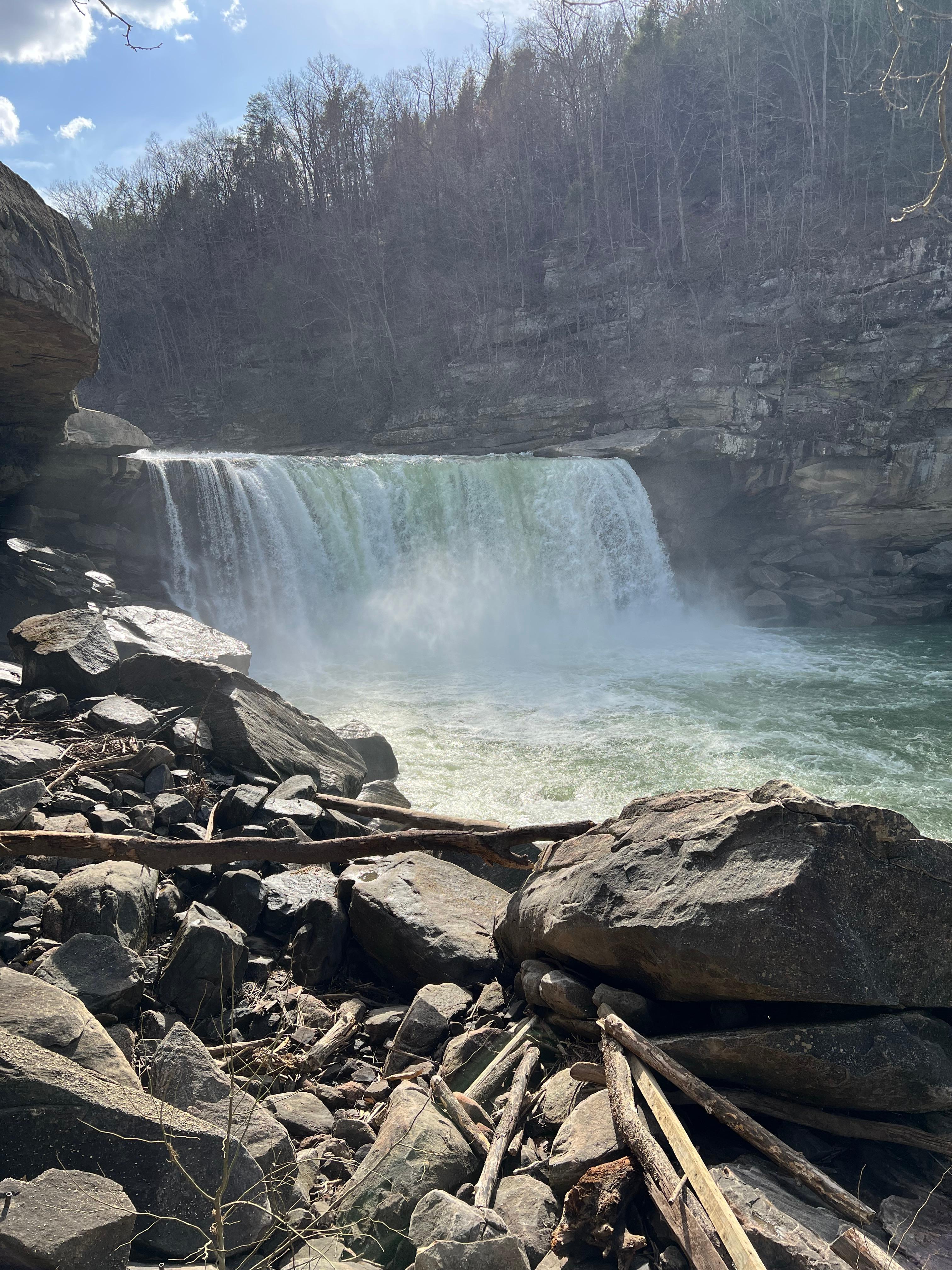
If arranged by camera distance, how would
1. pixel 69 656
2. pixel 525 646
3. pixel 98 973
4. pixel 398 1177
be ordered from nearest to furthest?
1. pixel 398 1177
2. pixel 98 973
3. pixel 69 656
4. pixel 525 646

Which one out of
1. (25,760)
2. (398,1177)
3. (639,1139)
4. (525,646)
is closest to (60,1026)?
(398,1177)

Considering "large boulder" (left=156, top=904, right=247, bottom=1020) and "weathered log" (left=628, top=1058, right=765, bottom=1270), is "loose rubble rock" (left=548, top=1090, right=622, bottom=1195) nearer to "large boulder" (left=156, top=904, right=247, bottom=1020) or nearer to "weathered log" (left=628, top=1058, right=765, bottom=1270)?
"weathered log" (left=628, top=1058, right=765, bottom=1270)

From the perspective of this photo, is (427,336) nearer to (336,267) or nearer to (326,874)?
(336,267)

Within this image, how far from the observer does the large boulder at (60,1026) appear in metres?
2.26

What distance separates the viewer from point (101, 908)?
3283mm

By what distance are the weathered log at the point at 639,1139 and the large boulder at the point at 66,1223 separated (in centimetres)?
125

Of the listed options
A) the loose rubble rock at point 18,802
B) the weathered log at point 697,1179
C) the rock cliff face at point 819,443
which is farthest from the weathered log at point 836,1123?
the rock cliff face at point 819,443

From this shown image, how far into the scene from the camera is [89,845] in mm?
3551

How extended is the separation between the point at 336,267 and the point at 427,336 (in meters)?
5.74

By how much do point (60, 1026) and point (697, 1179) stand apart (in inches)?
72.6

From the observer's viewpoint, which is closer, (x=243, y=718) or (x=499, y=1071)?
(x=499, y=1071)

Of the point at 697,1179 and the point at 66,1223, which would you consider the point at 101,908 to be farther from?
the point at 697,1179

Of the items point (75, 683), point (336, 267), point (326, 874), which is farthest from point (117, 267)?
point (326, 874)

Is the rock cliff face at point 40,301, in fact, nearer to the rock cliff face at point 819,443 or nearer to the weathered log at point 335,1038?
the weathered log at point 335,1038
